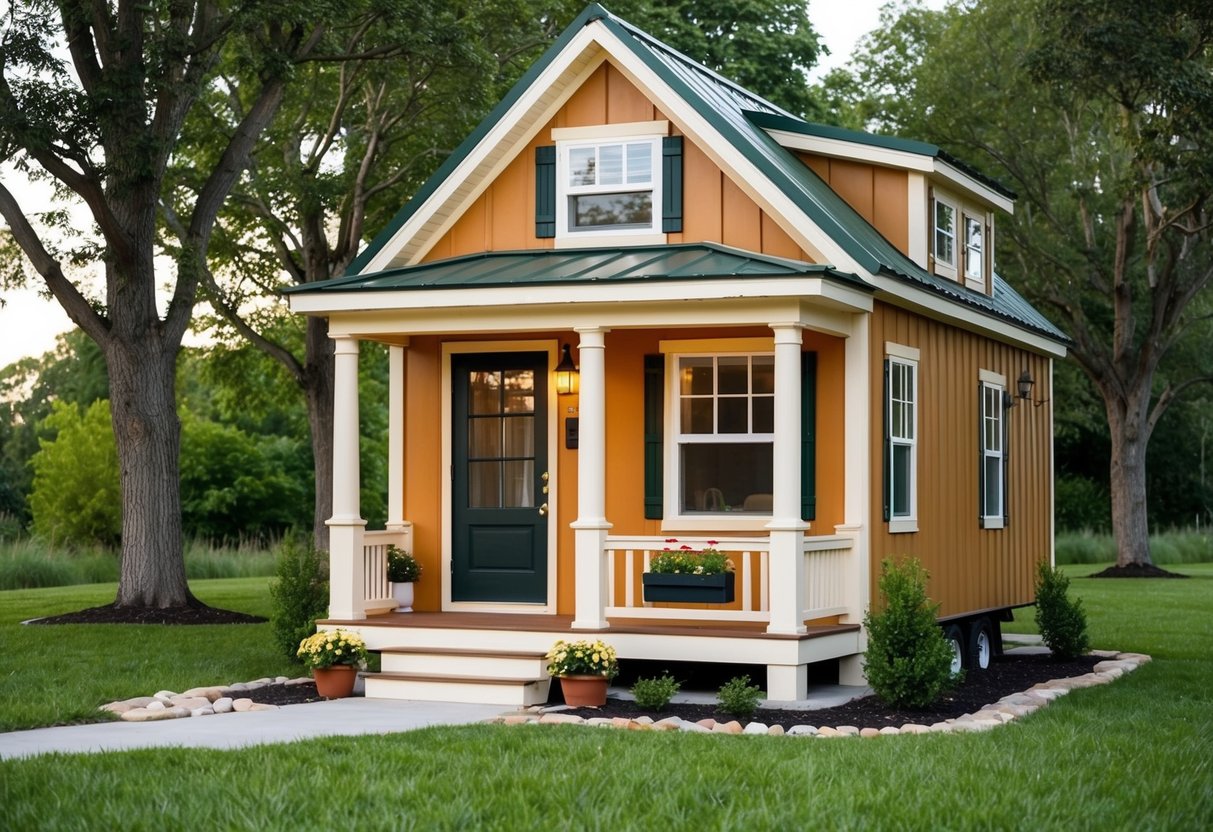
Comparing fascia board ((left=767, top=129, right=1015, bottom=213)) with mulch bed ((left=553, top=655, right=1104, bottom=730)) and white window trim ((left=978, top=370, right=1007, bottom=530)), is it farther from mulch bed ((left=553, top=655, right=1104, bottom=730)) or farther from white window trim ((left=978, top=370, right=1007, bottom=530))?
mulch bed ((left=553, top=655, right=1104, bottom=730))

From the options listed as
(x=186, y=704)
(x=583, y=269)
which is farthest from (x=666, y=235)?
(x=186, y=704)

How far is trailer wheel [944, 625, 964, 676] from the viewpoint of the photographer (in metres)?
14.9

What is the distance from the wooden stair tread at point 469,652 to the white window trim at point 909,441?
136 inches

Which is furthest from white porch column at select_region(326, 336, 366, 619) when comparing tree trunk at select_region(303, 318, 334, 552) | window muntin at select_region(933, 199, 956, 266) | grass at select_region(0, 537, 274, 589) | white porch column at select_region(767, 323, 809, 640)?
grass at select_region(0, 537, 274, 589)

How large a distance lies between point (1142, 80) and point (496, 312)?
36.6 ft

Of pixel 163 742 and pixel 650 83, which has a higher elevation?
pixel 650 83

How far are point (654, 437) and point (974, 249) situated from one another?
16.7 ft

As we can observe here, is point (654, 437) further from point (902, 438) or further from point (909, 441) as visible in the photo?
point (909, 441)

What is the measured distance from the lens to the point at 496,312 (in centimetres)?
1316

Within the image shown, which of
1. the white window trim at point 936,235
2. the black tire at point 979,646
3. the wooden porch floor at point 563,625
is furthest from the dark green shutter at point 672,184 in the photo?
the black tire at point 979,646

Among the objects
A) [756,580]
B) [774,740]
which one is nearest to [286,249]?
[756,580]

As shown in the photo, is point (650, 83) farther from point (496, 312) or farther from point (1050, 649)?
point (1050, 649)

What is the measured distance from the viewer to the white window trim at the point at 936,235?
1556 centimetres

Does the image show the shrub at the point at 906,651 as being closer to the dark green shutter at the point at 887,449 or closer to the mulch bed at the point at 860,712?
the mulch bed at the point at 860,712
